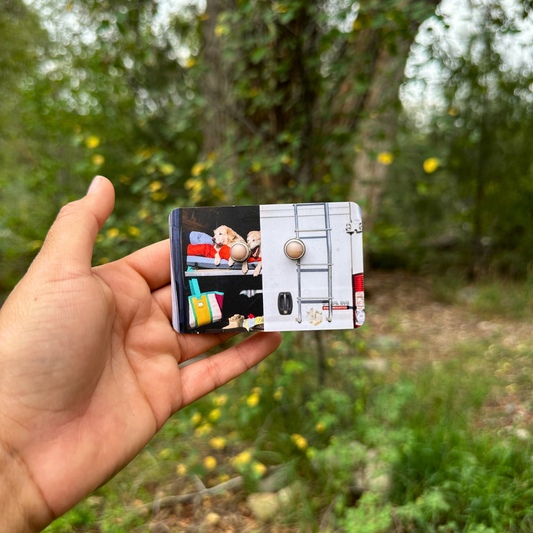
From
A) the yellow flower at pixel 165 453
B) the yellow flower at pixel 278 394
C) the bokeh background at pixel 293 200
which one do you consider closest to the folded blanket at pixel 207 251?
the bokeh background at pixel 293 200

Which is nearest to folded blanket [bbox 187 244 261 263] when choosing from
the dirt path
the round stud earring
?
the round stud earring

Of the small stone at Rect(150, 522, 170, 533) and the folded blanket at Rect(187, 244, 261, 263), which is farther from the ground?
the folded blanket at Rect(187, 244, 261, 263)

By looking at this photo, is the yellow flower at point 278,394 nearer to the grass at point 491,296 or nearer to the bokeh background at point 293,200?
the bokeh background at point 293,200

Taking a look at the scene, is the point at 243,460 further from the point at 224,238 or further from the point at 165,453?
the point at 224,238

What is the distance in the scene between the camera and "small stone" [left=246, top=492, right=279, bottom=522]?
6.43 ft

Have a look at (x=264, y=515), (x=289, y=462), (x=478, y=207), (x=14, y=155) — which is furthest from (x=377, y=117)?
(x=14, y=155)

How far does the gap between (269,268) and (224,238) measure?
0.19 metres

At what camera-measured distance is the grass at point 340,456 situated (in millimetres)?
1798

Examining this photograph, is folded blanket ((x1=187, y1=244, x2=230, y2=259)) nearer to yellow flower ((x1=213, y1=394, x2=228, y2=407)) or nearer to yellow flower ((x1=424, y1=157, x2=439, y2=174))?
yellow flower ((x1=424, y1=157, x2=439, y2=174))

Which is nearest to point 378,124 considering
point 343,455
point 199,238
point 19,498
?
point 199,238

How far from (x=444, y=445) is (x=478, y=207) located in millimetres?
4306

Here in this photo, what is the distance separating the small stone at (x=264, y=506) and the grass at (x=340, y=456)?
35mm

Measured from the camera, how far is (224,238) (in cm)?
134

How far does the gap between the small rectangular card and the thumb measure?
259 millimetres
